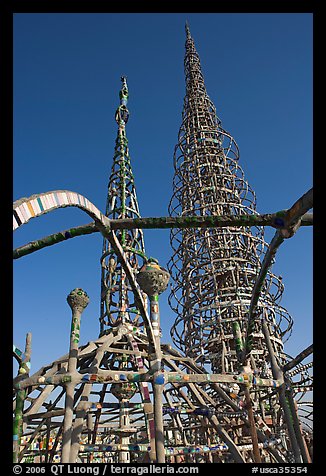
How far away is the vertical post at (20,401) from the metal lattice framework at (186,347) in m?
0.04

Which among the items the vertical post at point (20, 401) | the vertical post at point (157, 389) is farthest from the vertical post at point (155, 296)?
the vertical post at point (20, 401)

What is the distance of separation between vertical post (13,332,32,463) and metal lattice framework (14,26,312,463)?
0.04m

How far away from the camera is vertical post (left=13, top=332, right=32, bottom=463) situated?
34.0 feet

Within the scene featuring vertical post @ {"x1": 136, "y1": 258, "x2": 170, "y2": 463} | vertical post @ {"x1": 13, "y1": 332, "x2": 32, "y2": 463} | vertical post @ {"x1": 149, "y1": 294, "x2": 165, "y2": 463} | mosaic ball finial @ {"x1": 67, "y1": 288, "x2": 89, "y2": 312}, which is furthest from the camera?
mosaic ball finial @ {"x1": 67, "y1": 288, "x2": 89, "y2": 312}

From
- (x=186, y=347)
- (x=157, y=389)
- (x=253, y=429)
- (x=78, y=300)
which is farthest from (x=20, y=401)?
(x=186, y=347)

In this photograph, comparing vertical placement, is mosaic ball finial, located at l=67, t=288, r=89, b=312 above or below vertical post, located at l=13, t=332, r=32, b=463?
above

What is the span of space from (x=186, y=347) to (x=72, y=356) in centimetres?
1718

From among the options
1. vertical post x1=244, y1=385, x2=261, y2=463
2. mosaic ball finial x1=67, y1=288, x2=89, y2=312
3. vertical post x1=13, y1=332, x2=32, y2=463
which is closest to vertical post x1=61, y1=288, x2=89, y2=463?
mosaic ball finial x1=67, y1=288, x2=89, y2=312

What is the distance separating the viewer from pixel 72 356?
33.6ft

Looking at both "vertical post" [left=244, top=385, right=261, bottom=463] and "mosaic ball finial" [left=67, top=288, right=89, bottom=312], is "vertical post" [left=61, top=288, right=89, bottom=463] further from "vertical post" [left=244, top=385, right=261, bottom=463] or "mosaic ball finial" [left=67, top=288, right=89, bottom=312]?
"vertical post" [left=244, top=385, right=261, bottom=463]

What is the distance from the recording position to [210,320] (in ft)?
81.4
